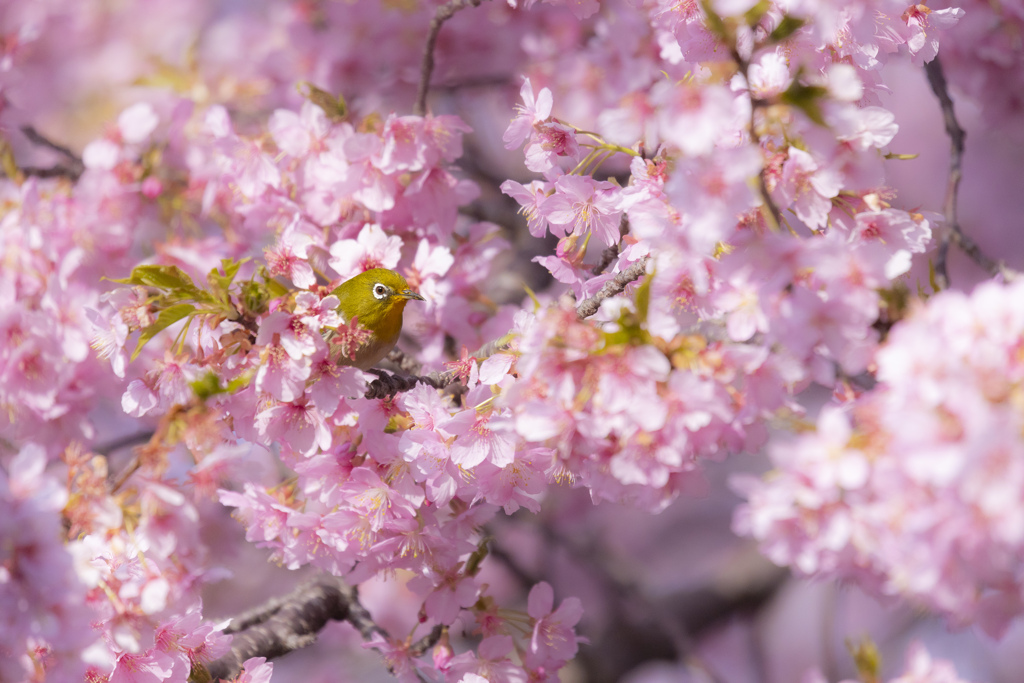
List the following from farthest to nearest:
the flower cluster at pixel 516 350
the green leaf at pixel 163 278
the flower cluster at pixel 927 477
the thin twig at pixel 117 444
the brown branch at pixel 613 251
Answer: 1. the thin twig at pixel 117 444
2. the brown branch at pixel 613 251
3. the green leaf at pixel 163 278
4. the flower cluster at pixel 516 350
5. the flower cluster at pixel 927 477

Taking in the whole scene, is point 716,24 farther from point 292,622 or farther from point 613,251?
point 292,622

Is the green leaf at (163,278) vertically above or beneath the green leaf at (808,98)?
beneath

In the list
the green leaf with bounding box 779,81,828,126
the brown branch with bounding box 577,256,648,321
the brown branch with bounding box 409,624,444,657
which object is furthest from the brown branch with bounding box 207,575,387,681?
the green leaf with bounding box 779,81,828,126

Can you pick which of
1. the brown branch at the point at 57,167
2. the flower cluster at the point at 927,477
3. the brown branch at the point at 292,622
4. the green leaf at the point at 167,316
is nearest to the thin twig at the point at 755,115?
the flower cluster at the point at 927,477

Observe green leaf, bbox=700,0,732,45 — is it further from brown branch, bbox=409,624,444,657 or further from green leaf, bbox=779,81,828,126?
brown branch, bbox=409,624,444,657

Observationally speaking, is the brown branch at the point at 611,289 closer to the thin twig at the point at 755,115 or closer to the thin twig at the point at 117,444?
the thin twig at the point at 755,115

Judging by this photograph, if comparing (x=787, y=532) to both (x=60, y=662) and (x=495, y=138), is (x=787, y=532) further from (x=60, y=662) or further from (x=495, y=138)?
(x=495, y=138)
